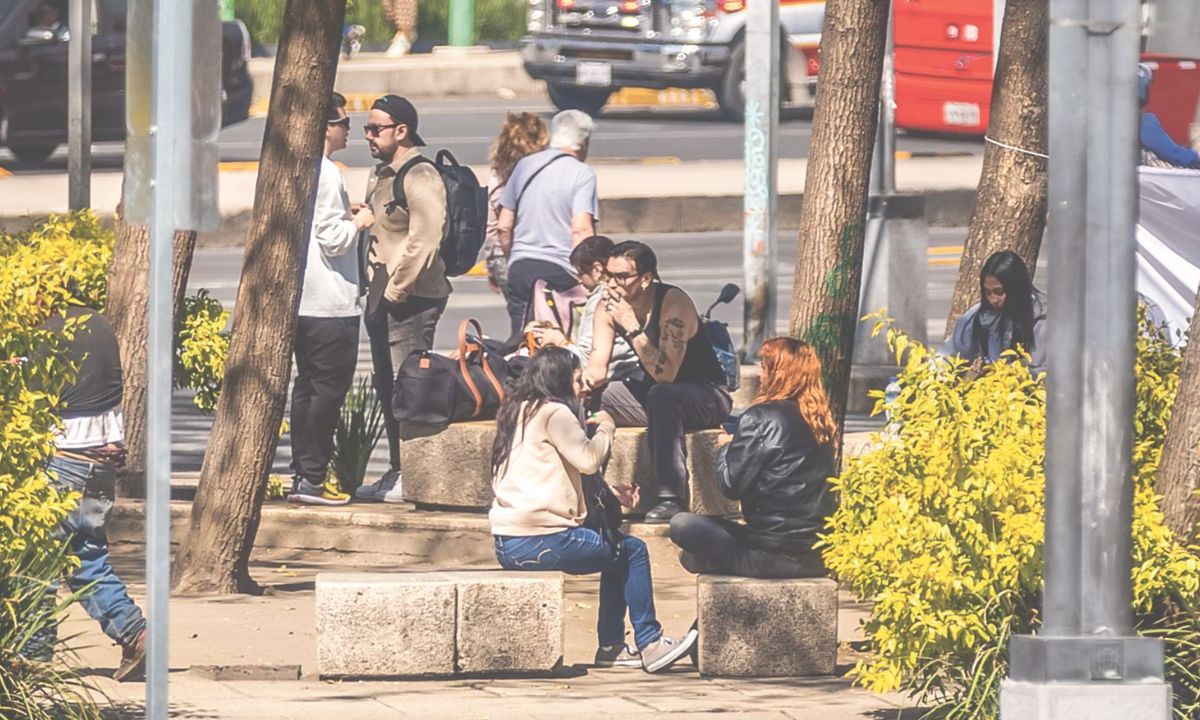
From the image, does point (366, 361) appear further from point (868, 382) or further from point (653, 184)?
point (653, 184)

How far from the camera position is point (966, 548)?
7449 mm

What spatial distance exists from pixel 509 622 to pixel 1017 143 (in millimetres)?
3502

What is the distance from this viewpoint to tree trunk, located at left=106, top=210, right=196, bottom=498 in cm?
1089

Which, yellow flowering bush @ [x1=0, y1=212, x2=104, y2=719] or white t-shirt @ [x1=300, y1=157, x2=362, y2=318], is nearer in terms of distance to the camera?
yellow flowering bush @ [x1=0, y1=212, x2=104, y2=719]

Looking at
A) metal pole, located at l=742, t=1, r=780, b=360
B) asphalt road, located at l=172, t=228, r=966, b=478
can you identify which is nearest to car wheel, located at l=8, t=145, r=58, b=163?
asphalt road, located at l=172, t=228, r=966, b=478

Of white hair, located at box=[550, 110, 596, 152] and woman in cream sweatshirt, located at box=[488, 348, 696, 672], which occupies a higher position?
white hair, located at box=[550, 110, 596, 152]

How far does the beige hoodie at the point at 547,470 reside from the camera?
9086mm

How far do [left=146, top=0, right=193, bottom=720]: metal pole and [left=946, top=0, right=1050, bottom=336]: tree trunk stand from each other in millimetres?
5428

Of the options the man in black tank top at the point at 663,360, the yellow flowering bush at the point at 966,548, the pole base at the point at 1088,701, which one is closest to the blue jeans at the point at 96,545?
the yellow flowering bush at the point at 966,548

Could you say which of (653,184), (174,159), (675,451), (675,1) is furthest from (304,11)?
(675,1)

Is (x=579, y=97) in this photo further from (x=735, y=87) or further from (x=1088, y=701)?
(x=1088, y=701)

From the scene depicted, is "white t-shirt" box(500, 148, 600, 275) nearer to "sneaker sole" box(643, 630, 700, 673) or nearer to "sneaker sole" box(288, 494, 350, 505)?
"sneaker sole" box(288, 494, 350, 505)

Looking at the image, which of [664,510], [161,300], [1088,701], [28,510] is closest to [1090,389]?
[1088,701]

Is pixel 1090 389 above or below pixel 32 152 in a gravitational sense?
below
